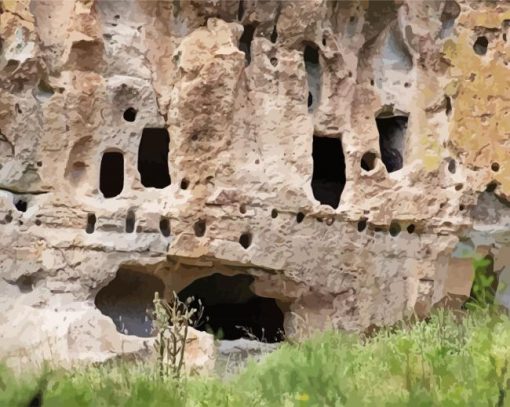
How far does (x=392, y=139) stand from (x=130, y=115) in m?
2.30

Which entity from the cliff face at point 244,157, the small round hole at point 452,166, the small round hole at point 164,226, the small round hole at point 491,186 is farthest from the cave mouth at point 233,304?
the small round hole at point 491,186

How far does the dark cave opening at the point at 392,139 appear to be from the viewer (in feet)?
20.9

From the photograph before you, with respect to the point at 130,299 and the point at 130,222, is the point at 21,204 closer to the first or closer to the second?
the point at 130,222

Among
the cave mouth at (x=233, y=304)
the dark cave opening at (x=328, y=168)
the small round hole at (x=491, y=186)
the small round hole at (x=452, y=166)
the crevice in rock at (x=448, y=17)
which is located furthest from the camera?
the cave mouth at (x=233, y=304)

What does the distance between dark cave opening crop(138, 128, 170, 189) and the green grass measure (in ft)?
12.3

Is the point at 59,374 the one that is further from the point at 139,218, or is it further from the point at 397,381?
the point at 139,218

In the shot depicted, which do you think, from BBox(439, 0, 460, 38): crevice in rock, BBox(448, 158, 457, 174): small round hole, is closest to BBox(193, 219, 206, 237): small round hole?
BBox(448, 158, 457, 174): small round hole

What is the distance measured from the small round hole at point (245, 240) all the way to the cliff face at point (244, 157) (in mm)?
15

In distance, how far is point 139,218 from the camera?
17.5ft

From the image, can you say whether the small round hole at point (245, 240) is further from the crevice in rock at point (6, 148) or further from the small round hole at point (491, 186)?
the small round hole at point (491, 186)

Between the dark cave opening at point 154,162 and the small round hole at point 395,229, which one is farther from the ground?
the dark cave opening at point 154,162

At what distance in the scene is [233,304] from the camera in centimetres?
728

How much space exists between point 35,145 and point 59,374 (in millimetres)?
2934

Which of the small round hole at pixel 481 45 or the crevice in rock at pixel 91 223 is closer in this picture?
the crevice in rock at pixel 91 223
